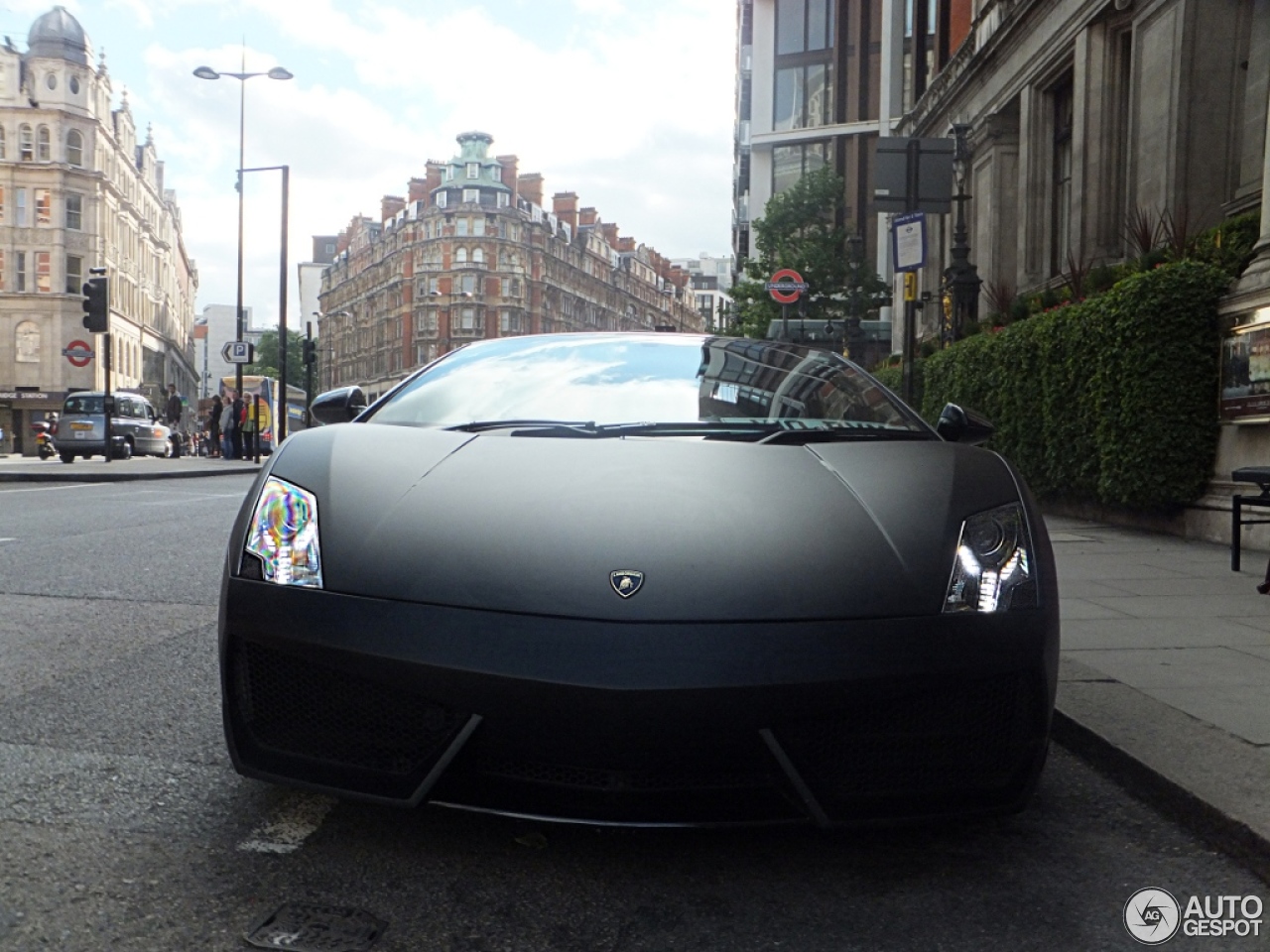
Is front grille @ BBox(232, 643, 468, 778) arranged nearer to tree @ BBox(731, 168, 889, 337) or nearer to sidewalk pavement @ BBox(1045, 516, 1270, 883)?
sidewalk pavement @ BBox(1045, 516, 1270, 883)

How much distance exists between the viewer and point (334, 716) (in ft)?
7.75

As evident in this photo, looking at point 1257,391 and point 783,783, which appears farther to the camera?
point 1257,391

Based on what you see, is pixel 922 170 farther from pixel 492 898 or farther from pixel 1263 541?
pixel 492 898

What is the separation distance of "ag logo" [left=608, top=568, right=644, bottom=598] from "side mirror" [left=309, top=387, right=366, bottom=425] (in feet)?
5.42

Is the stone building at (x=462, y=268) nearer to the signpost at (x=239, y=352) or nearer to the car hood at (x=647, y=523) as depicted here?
the signpost at (x=239, y=352)

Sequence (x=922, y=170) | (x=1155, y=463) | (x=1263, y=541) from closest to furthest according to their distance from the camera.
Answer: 1. (x=1263, y=541)
2. (x=1155, y=463)
3. (x=922, y=170)

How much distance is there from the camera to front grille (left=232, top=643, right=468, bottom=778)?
229 cm

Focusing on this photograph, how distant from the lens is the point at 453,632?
7.47 feet

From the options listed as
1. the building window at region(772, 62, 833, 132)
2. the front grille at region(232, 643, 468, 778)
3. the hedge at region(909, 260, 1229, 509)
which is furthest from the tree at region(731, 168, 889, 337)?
the front grille at region(232, 643, 468, 778)

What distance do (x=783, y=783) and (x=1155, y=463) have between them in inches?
312

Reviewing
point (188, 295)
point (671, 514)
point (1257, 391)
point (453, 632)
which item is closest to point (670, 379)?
point (671, 514)

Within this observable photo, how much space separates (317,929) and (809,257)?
1445 inches

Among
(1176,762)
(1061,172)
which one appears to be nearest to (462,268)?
(1061,172)

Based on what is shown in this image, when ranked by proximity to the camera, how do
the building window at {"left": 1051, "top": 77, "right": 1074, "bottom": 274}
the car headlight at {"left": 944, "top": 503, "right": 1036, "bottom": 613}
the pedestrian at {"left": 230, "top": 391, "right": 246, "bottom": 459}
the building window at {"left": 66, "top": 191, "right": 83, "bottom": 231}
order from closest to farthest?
the car headlight at {"left": 944, "top": 503, "right": 1036, "bottom": 613} < the building window at {"left": 1051, "top": 77, "right": 1074, "bottom": 274} < the pedestrian at {"left": 230, "top": 391, "right": 246, "bottom": 459} < the building window at {"left": 66, "top": 191, "right": 83, "bottom": 231}
